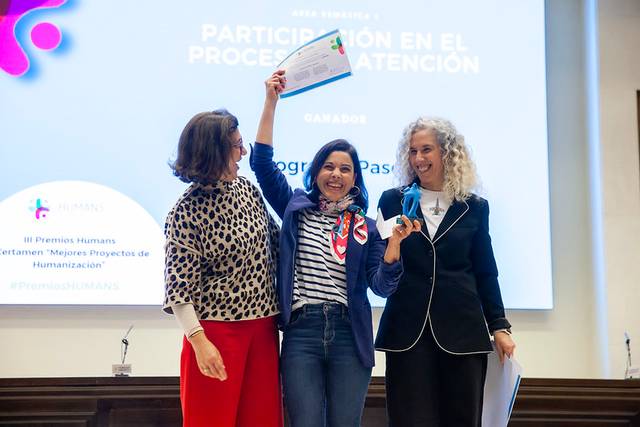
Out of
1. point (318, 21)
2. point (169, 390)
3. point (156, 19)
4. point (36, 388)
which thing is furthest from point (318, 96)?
point (36, 388)

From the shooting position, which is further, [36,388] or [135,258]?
[135,258]

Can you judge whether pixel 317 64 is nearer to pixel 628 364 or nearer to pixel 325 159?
pixel 325 159

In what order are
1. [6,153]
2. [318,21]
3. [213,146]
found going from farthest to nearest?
[318,21] < [6,153] < [213,146]

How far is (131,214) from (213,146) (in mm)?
1567

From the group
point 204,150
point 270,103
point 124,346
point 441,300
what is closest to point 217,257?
point 204,150

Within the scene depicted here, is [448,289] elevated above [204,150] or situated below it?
below

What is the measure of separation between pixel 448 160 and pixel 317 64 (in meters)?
0.52

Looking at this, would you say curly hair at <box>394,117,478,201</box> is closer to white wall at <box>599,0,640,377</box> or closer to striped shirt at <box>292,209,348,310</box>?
striped shirt at <box>292,209,348,310</box>

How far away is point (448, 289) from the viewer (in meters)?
2.00

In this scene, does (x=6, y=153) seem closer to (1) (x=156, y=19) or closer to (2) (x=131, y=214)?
(2) (x=131, y=214)

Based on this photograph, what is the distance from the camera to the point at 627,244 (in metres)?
3.51

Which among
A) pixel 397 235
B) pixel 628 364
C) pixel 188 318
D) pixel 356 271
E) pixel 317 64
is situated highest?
pixel 317 64

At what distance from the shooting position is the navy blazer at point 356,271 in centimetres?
188

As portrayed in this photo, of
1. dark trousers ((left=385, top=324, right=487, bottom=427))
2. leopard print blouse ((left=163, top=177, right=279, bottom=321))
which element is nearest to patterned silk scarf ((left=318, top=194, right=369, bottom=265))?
leopard print blouse ((left=163, top=177, right=279, bottom=321))
